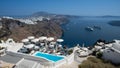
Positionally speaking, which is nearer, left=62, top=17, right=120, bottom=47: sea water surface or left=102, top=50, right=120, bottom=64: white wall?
left=102, top=50, right=120, bottom=64: white wall

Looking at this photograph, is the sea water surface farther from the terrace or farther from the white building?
the white building

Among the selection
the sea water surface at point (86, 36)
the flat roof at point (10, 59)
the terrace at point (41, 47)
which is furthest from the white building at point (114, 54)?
the sea water surface at point (86, 36)

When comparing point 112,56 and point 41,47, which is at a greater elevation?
point 112,56

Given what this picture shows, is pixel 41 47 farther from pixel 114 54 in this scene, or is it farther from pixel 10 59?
pixel 114 54

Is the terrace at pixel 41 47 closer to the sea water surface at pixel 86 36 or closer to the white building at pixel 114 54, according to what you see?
the white building at pixel 114 54

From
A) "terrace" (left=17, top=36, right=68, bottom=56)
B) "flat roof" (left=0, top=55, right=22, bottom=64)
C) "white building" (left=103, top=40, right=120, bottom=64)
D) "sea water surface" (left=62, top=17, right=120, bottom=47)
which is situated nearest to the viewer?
"white building" (left=103, top=40, right=120, bottom=64)

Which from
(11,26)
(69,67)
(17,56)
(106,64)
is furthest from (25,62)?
(11,26)

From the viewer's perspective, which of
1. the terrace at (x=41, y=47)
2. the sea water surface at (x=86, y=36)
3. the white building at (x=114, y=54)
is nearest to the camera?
the white building at (x=114, y=54)

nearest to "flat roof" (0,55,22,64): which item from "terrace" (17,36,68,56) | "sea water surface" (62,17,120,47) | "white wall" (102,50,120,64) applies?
Result: "terrace" (17,36,68,56)

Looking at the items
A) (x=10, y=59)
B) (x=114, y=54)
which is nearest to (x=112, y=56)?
(x=114, y=54)

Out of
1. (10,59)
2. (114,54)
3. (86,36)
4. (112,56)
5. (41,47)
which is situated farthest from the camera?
(86,36)

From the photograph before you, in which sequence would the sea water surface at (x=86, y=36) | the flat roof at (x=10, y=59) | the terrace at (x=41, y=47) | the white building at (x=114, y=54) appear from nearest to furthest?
the white building at (x=114, y=54), the flat roof at (x=10, y=59), the terrace at (x=41, y=47), the sea water surface at (x=86, y=36)
